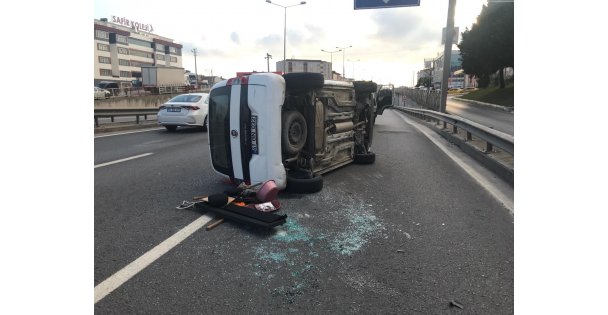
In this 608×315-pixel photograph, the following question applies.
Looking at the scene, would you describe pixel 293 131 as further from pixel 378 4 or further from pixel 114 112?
pixel 114 112

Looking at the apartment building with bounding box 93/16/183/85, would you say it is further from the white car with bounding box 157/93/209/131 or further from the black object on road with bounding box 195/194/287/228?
the black object on road with bounding box 195/194/287/228

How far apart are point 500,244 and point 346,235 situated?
1.34 m

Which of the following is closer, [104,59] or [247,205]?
[247,205]

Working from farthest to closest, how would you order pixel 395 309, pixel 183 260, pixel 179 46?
1. pixel 179 46
2. pixel 183 260
3. pixel 395 309

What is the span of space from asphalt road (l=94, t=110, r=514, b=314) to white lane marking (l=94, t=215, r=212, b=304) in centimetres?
2

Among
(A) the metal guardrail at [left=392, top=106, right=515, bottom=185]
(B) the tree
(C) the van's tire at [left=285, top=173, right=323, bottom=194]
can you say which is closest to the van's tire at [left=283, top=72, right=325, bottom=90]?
(C) the van's tire at [left=285, top=173, right=323, bottom=194]

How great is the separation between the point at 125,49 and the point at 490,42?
8175 centimetres

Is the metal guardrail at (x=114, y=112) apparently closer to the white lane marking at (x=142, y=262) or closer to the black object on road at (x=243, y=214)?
the black object on road at (x=243, y=214)

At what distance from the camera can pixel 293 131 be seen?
16.4 ft

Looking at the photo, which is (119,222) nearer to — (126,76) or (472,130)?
(472,130)

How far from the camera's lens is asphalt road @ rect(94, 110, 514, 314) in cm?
246

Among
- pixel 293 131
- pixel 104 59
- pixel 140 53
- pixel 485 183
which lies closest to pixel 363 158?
pixel 485 183

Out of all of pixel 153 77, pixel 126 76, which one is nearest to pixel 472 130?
pixel 153 77

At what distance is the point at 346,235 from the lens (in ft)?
11.6
